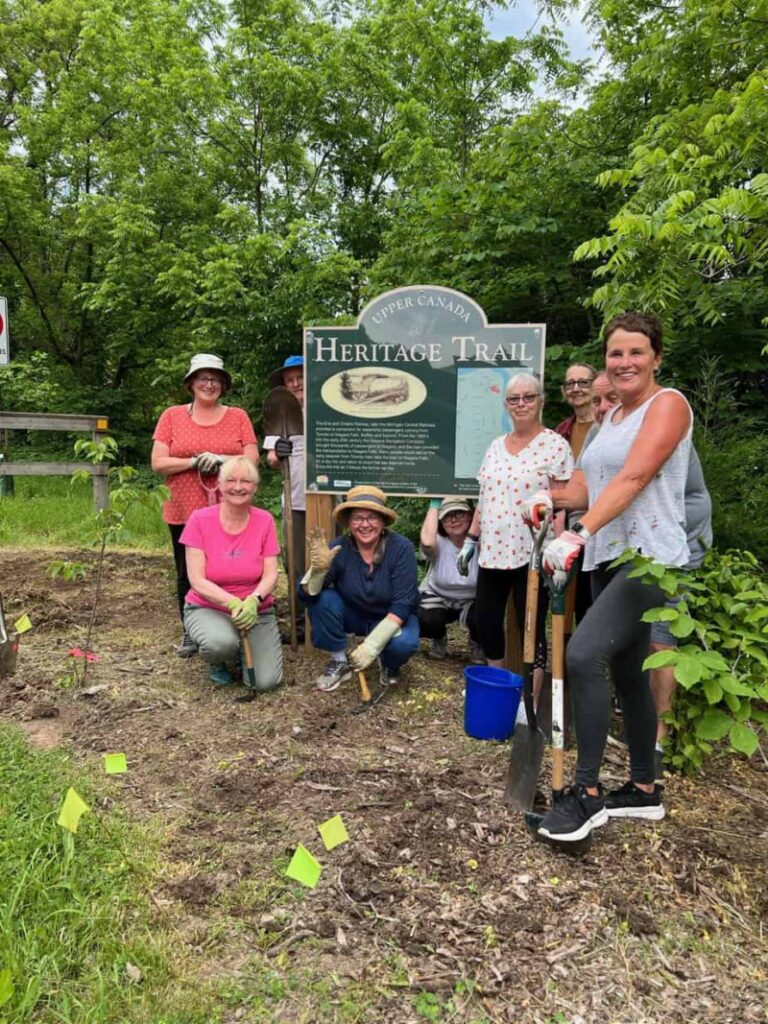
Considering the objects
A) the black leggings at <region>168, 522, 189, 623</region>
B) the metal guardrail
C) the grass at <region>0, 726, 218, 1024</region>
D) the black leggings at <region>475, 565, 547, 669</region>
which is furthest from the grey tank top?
the metal guardrail

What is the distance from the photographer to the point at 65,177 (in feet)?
55.5

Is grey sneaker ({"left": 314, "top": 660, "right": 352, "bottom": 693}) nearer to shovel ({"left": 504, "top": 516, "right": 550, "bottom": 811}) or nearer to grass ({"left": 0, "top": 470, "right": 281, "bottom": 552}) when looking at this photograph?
shovel ({"left": 504, "top": 516, "right": 550, "bottom": 811})

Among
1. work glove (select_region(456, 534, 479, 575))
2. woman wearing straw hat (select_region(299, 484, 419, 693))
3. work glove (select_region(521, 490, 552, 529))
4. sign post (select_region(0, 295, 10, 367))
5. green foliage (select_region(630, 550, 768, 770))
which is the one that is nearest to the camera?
green foliage (select_region(630, 550, 768, 770))

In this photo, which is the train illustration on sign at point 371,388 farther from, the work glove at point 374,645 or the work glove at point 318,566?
the work glove at point 374,645

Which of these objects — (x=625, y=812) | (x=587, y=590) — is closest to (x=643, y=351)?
(x=587, y=590)

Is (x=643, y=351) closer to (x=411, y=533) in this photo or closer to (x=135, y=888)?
(x=135, y=888)

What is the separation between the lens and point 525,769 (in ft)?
8.98

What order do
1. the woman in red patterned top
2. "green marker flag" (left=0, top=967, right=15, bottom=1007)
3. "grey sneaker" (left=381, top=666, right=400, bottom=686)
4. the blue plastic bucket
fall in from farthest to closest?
1. the woman in red patterned top
2. "grey sneaker" (left=381, top=666, right=400, bottom=686)
3. the blue plastic bucket
4. "green marker flag" (left=0, top=967, right=15, bottom=1007)

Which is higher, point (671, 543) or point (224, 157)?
point (224, 157)

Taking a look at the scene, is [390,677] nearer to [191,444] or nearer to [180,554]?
[180,554]

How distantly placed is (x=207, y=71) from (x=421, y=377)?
13.2m

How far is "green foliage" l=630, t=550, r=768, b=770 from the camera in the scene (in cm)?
209

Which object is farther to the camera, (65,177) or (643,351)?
(65,177)

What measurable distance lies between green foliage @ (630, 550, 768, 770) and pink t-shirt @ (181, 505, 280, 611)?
2330 millimetres
